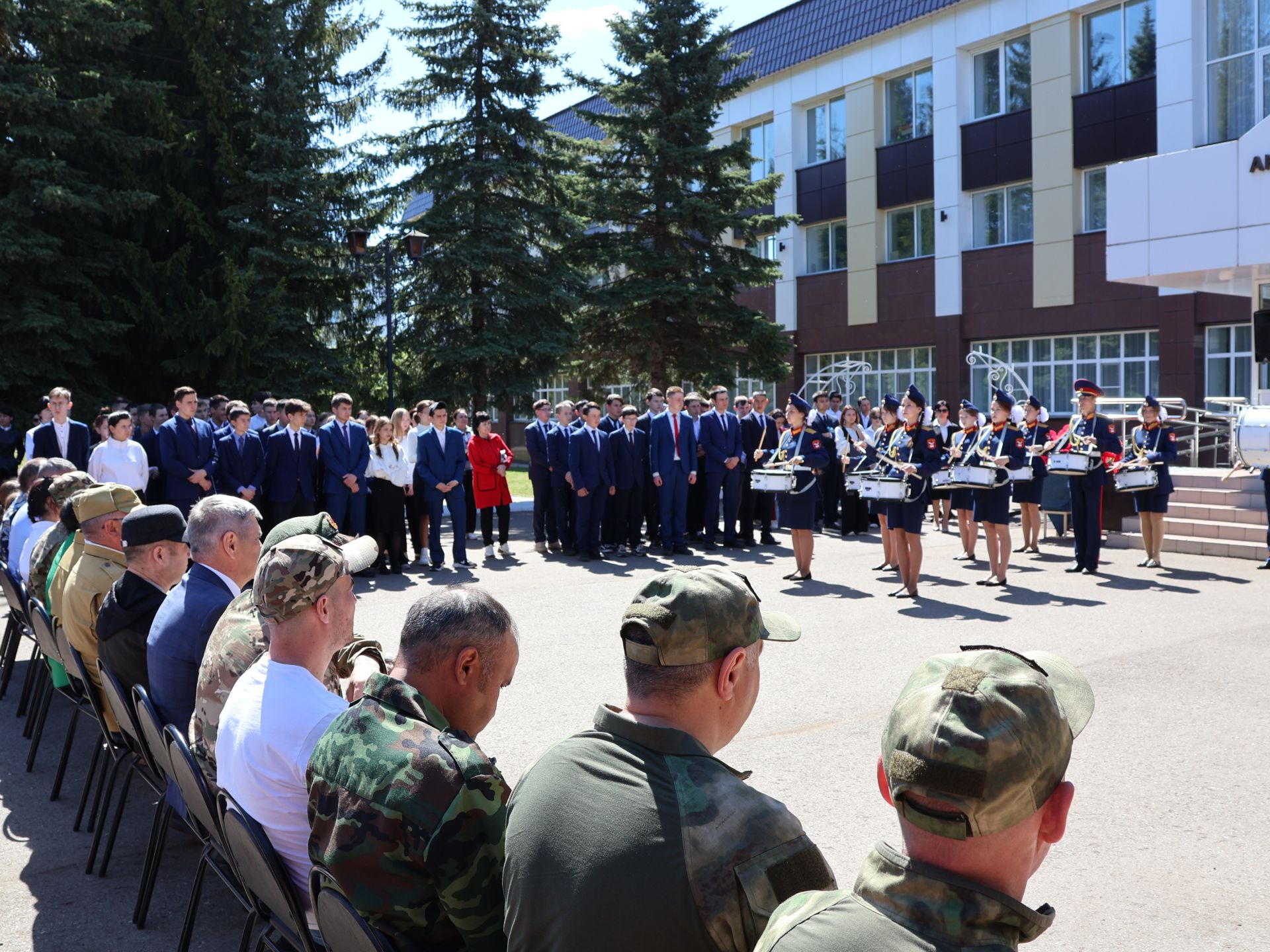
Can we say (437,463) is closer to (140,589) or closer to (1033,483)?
(1033,483)

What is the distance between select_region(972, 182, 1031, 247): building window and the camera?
29250 mm

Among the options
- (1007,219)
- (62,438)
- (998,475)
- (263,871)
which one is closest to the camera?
(263,871)

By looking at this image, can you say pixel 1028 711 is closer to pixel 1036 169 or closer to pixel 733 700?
pixel 733 700

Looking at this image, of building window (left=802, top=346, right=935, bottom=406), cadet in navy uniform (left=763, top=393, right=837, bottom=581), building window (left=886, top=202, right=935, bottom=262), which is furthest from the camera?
building window (left=802, top=346, right=935, bottom=406)

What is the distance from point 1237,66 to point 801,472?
18.4m

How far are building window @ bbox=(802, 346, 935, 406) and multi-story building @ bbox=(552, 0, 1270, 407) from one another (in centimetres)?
7

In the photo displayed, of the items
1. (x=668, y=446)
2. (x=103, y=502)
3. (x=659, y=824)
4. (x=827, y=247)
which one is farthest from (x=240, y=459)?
(x=827, y=247)

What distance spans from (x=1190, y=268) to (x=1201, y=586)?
9.66 meters

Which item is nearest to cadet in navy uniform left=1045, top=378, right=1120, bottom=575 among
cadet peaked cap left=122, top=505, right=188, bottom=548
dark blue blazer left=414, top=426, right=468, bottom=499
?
dark blue blazer left=414, top=426, right=468, bottom=499

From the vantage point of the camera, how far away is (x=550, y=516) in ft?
52.0

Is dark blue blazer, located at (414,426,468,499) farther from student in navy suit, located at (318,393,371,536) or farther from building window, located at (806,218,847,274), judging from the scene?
building window, located at (806,218,847,274)

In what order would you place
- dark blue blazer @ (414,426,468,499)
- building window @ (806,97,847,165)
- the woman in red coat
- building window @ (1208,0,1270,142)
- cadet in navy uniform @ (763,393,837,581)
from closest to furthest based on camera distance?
cadet in navy uniform @ (763,393,837,581) → dark blue blazer @ (414,426,468,499) → the woman in red coat → building window @ (1208,0,1270,142) → building window @ (806,97,847,165)

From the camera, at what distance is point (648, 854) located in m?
1.99

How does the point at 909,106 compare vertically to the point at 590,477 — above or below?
above
